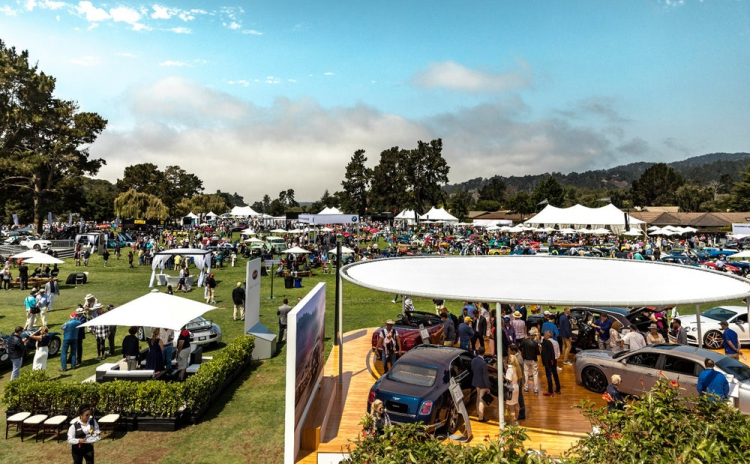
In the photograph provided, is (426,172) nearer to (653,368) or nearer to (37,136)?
(37,136)

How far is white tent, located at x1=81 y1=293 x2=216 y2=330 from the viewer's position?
10.0m

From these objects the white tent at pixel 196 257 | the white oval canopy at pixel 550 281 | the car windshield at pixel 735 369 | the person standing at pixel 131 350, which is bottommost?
the person standing at pixel 131 350

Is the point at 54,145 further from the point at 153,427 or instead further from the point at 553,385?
the point at 553,385

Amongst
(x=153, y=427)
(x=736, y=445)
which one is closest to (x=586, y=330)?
(x=736, y=445)

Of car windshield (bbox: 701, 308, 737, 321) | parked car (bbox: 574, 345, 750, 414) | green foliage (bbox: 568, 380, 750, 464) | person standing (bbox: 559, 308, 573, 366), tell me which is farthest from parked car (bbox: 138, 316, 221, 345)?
car windshield (bbox: 701, 308, 737, 321)

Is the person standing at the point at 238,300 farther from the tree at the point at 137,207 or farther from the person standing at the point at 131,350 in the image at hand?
the tree at the point at 137,207

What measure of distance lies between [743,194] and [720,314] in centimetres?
8675

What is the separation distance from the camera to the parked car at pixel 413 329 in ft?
41.8

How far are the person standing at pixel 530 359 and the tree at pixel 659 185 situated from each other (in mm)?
139105

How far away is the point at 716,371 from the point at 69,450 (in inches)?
496

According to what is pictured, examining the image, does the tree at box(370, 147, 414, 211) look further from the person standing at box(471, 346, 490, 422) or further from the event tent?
the person standing at box(471, 346, 490, 422)

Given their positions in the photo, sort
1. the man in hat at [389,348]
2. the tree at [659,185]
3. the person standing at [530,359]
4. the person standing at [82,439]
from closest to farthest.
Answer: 1. the person standing at [82,439]
2. the person standing at [530,359]
3. the man in hat at [389,348]
4. the tree at [659,185]

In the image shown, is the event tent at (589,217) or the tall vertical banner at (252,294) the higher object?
the event tent at (589,217)

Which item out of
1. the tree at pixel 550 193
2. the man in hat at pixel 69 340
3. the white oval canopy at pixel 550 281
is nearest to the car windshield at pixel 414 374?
the white oval canopy at pixel 550 281
